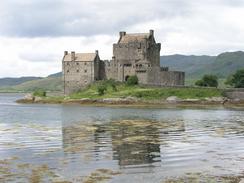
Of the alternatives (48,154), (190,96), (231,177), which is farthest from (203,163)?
(190,96)

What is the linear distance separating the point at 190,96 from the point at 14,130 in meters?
63.0

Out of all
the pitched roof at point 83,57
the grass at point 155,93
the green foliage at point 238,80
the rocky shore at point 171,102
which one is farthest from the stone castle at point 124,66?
the rocky shore at point 171,102

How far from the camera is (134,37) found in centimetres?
12275

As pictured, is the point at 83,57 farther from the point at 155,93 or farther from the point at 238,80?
the point at 238,80

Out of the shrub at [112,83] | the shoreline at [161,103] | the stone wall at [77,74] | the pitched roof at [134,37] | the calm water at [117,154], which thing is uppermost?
the pitched roof at [134,37]

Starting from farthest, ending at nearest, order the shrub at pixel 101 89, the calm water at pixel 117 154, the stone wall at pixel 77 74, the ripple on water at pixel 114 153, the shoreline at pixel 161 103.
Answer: the stone wall at pixel 77 74, the shrub at pixel 101 89, the shoreline at pixel 161 103, the ripple on water at pixel 114 153, the calm water at pixel 117 154

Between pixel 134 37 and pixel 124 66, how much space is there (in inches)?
306

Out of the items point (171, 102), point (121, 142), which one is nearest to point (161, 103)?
point (171, 102)

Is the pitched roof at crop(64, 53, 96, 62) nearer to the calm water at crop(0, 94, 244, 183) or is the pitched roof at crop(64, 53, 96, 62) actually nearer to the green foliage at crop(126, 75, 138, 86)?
the green foliage at crop(126, 75, 138, 86)

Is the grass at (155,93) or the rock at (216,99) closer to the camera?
the rock at (216,99)

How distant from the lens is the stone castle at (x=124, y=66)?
4675 inches

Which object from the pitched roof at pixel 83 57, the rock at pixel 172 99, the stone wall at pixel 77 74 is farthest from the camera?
the stone wall at pixel 77 74

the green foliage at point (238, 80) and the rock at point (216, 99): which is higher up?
the green foliage at point (238, 80)

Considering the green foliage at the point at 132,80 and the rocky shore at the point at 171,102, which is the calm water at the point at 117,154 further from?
the green foliage at the point at 132,80
